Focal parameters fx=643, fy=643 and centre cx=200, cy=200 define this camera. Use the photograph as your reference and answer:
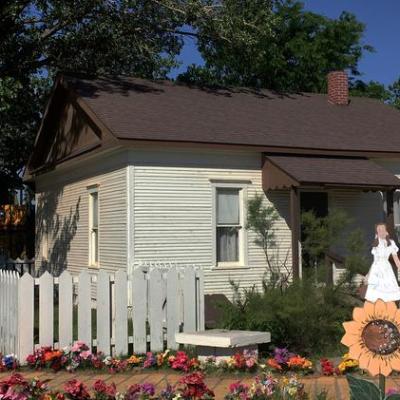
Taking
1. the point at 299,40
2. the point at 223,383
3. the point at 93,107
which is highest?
the point at 299,40

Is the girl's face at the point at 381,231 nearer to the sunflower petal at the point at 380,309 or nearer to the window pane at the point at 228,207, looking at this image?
the window pane at the point at 228,207

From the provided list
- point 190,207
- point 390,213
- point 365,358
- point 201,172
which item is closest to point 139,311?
point 365,358

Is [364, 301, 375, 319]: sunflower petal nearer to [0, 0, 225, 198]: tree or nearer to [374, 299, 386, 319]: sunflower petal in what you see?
[374, 299, 386, 319]: sunflower petal

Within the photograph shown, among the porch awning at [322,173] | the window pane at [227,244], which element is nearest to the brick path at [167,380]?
the porch awning at [322,173]

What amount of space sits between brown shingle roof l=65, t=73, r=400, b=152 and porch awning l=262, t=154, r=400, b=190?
13.2 inches

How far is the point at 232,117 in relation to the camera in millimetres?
14750

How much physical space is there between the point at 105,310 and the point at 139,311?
0.41 meters

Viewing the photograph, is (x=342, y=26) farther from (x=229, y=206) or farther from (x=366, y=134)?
(x=229, y=206)

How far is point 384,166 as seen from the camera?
606 inches

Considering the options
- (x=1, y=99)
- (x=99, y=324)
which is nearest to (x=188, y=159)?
(x=1, y=99)

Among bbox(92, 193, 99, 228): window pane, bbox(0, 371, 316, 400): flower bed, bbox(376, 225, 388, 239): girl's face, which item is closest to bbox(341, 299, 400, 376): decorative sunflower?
bbox(0, 371, 316, 400): flower bed

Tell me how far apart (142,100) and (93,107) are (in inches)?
60.1

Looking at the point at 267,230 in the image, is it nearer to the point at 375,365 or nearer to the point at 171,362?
the point at 171,362

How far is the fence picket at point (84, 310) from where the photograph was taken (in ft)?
24.9
